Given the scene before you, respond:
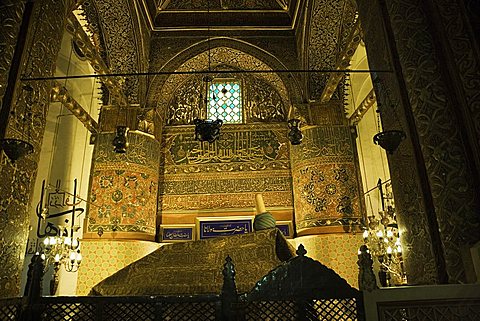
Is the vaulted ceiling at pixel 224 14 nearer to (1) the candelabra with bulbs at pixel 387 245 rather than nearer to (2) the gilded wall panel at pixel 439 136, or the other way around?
(1) the candelabra with bulbs at pixel 387 245

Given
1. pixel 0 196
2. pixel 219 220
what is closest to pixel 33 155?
pixel 0 196

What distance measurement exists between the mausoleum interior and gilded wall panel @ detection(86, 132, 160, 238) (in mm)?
31

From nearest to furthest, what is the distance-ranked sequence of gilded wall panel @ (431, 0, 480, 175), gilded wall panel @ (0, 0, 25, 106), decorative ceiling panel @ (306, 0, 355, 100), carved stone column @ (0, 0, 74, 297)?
gilded wall panel @ (431, 0, 480, 175) → carved stone column @ (0, 0, 74, 297) → gilded wall panel @ (0, 0, 25, 106) → decorative ceiling panel @ (306, 0, 355, 100)

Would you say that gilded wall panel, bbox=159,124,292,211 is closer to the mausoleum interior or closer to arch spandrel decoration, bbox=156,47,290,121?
the mausoleum interior

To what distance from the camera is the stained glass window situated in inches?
394

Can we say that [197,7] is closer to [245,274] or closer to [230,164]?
[230,164]

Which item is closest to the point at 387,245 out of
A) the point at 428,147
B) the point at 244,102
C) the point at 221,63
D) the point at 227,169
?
the point at 428,147

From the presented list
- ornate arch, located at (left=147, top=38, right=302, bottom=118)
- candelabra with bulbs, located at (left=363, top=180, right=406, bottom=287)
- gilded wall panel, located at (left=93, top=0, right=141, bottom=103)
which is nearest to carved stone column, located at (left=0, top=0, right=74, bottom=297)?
gilded wall panel, located at (left=93, top=0, right=141, bottom=103)

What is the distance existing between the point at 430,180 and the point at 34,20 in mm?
4055

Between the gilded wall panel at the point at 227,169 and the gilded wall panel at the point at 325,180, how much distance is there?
0.62m

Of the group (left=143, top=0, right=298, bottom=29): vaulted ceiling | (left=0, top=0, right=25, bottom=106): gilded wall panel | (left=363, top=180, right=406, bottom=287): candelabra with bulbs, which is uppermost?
(left=143, top=0, right=298, bottom=29): vaulted ceiling

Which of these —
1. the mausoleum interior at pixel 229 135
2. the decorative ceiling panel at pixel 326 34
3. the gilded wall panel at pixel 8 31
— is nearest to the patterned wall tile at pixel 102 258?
the mausoleum interior at pixel 229 135

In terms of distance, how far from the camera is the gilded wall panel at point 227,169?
9062 mm

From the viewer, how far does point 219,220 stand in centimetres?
887
